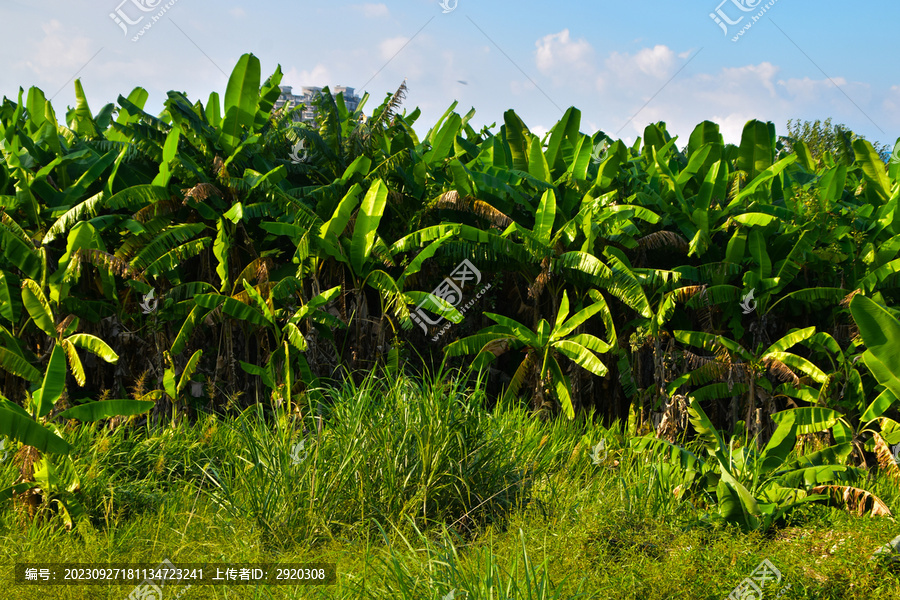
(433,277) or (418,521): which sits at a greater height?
(433,277)

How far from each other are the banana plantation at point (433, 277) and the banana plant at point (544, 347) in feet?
0.07

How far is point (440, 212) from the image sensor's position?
678 centimetres

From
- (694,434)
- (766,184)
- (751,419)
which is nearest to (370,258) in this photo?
(694,434)

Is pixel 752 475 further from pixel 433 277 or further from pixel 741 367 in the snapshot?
pixel 433 277

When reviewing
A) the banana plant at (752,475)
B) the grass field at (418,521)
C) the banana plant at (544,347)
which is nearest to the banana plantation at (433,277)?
the banana plant at (544,347)

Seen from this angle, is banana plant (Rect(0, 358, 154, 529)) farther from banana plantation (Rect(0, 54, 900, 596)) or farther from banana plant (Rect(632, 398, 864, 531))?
banana plant (Rect(632, 398, 864, 531))

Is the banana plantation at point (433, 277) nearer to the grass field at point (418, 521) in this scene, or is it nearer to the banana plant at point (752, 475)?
the banana plant at point (752, 475)

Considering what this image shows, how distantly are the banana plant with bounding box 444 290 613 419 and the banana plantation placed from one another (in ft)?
0.07

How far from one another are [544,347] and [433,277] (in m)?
1.37

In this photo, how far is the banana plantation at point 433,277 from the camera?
19.2ft

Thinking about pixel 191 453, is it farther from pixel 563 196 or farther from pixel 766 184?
pixel 766 184

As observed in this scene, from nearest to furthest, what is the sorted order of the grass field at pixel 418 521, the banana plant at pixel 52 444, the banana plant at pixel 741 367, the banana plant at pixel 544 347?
the grass field at pixel 418 521 → the banana plant at pixel 52 444 → the banana plant at pixel 544 347 → the banana plant at pixel 741 367

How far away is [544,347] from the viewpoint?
5.98 meters

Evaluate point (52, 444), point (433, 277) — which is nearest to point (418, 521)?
point (52, 444)
